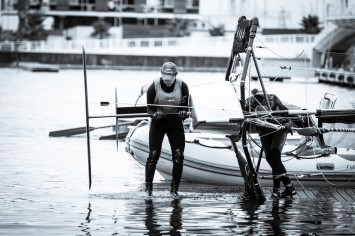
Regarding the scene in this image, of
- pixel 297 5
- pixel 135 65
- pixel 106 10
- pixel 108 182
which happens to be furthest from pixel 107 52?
pixel 108 182

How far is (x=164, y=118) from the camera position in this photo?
15844 millimetres

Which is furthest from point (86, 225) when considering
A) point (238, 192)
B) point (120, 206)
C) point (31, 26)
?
point (31, 26)

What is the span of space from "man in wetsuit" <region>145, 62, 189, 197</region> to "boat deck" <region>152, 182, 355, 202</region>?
3.33 ft

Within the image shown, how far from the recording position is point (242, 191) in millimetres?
17406

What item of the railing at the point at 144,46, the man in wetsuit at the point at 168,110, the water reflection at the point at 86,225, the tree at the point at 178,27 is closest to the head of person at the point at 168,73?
the man in wetsuit at the point at 168,110

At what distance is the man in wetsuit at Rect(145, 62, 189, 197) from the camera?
1563cm

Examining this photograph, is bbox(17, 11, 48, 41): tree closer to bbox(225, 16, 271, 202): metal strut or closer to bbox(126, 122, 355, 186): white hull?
bbox(126, 122, 355, 186): white hull

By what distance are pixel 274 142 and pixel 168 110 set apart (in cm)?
165

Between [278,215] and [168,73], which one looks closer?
[278,215]

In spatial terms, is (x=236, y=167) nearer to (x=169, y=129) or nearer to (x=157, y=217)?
(x=169, y=129)

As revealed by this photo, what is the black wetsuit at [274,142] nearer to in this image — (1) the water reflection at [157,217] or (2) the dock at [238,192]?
(2) the dock at [238,192]

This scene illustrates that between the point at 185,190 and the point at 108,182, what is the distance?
1985 millimetres

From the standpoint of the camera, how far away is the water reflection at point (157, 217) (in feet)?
43.9

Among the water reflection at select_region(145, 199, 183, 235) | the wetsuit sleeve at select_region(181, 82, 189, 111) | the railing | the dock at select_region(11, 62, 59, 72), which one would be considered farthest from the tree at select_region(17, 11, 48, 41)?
the water reflection at select_region(145, 199, 183, 235)
